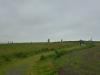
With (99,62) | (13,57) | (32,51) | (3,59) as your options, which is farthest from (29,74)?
(32,51)

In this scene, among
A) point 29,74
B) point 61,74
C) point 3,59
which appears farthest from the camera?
point 3,59

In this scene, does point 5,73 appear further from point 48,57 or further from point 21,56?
point 21,56

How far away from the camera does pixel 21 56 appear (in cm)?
5991

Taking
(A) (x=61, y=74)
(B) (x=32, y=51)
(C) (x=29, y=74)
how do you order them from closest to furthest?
(A) (x=61, y=74)
(C) (x=29, y=74)
(B) (x=32, y=51)

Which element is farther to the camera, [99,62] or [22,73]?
[22,73]

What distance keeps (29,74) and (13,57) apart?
2277 cm

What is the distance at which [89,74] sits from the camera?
26.1 metres

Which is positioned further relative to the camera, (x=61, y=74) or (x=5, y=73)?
(x=5, y=73)

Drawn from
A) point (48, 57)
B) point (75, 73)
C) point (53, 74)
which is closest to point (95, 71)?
point (75, 73)

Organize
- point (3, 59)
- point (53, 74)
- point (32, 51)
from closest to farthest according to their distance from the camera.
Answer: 1. point (53, 74)
2. point (3, 59)
3. point (32, 51)

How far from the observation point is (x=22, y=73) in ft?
118

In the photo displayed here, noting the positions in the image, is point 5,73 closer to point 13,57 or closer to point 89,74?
point 89,74

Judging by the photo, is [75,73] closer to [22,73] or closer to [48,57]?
[22,73]

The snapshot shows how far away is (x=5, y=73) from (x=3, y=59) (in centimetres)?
1577
